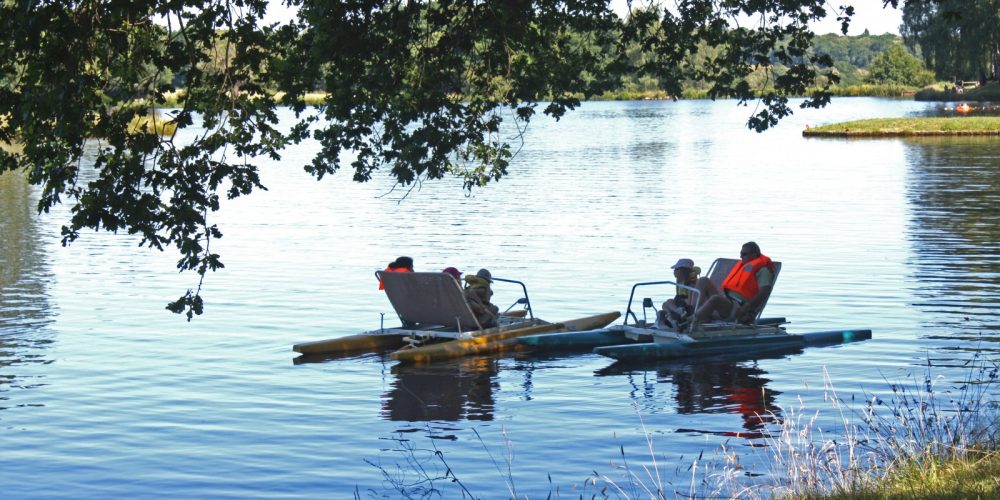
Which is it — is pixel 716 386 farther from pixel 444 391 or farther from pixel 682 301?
pixel 444 391

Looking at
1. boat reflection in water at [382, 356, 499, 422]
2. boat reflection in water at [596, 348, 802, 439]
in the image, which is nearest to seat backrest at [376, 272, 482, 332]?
boat reflection in water at [382, 356, 499, 422]

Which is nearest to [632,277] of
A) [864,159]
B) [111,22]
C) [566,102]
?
[566,102]

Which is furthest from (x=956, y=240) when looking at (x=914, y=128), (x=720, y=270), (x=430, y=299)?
(x=914, y=128)

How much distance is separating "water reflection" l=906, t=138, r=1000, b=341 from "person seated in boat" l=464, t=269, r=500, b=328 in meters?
6.69

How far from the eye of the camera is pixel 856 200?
4350 centimetres

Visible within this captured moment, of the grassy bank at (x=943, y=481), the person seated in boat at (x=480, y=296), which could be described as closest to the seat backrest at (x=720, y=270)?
the person seated in boat at (x=480, y=296)

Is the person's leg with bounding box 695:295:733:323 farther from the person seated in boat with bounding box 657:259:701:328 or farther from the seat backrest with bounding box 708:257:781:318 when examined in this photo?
the seat backrest with bounding box 708:257:781:318

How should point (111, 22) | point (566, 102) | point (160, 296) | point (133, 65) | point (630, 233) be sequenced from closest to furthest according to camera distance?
point (111, 22) → point (133, 65) → point (566, 102) → point (160, 296) → point (630, 233)

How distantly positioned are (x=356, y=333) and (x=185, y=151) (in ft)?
34.1

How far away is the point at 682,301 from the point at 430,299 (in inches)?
138

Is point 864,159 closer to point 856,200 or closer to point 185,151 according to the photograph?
point 856,200

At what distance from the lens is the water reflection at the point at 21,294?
19.4 m

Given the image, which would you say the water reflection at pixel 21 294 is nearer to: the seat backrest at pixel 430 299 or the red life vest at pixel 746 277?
the seat backrest at pixel 430 299

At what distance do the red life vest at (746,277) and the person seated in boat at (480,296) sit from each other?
334cm
